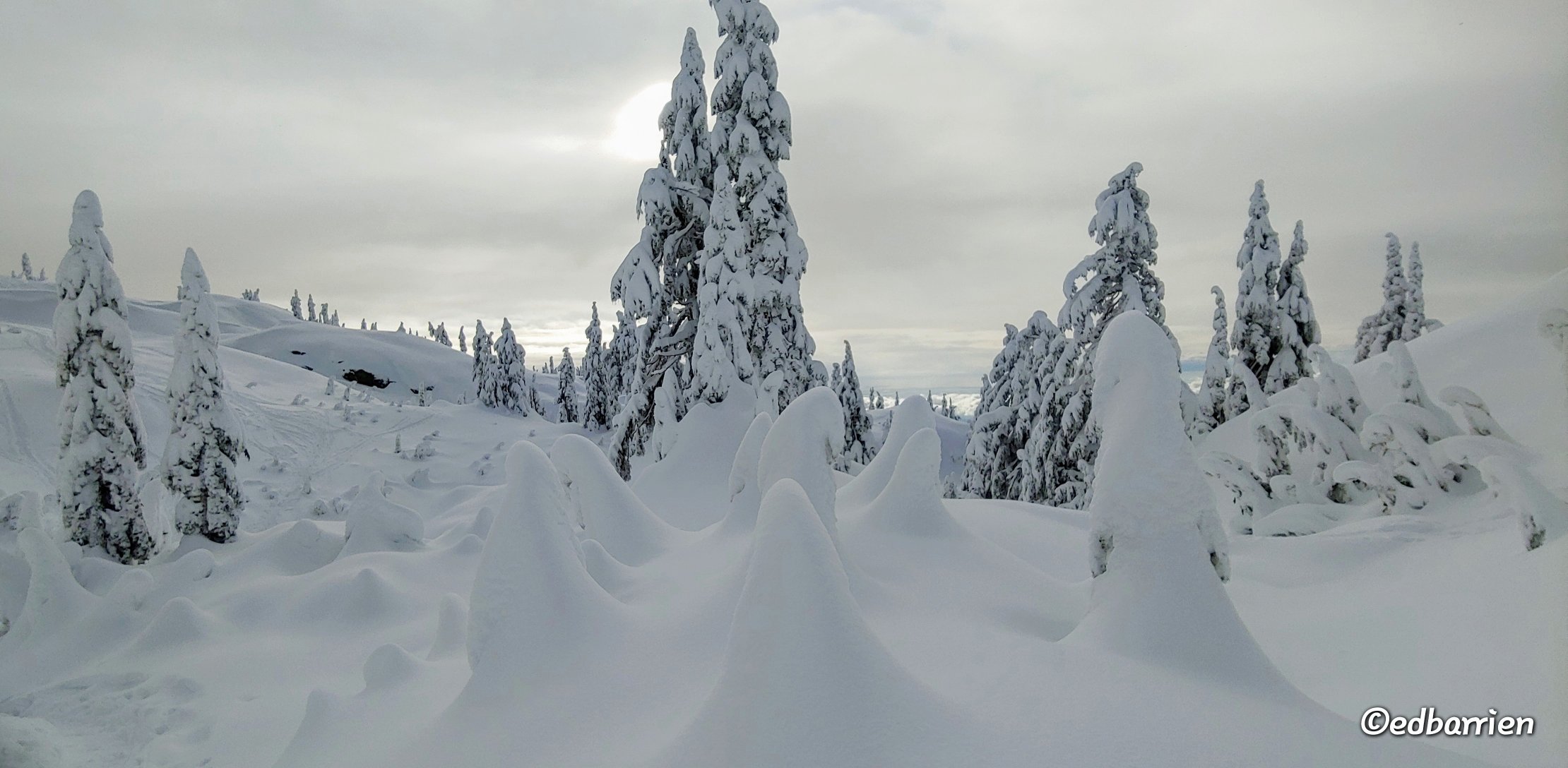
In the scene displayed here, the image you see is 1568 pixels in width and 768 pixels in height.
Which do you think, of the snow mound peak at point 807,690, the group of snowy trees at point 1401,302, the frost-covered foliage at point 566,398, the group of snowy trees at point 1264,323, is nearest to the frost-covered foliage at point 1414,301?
the group of snowy trees at point 1401,302

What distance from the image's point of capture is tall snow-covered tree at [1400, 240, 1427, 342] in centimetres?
3053

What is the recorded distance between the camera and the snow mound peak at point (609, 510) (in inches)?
320

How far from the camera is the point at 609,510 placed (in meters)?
8.30

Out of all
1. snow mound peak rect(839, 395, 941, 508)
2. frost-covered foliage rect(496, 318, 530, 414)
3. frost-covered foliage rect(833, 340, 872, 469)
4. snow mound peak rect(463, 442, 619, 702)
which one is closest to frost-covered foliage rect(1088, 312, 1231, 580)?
snow mound peak rect(463, 442, 619, 702)

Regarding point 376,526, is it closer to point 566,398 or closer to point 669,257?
point 669,257

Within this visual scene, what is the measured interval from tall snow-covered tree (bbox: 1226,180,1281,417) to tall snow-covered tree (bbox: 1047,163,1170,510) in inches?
245

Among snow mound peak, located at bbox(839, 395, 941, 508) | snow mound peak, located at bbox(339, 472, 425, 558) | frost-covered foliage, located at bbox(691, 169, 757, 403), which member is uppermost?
frost-covered foliage, located at bbox(691, 169, 757, 403)

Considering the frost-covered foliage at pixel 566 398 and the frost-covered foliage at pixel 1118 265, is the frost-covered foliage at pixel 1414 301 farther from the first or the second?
the frost-covered foliage at pixel 566 398

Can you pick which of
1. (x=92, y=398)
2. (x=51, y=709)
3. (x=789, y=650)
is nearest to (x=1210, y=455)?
(x=789, y=650)

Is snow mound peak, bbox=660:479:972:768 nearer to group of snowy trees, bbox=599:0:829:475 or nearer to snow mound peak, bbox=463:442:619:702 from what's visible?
snow mound peak, bbox=463:442:619:702

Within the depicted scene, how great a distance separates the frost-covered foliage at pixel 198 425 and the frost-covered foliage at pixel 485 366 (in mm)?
40666

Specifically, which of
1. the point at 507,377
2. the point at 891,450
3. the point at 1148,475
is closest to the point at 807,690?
the point at 1148,475

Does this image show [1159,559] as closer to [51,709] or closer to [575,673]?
[575,673]

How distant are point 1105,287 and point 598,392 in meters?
39.4
